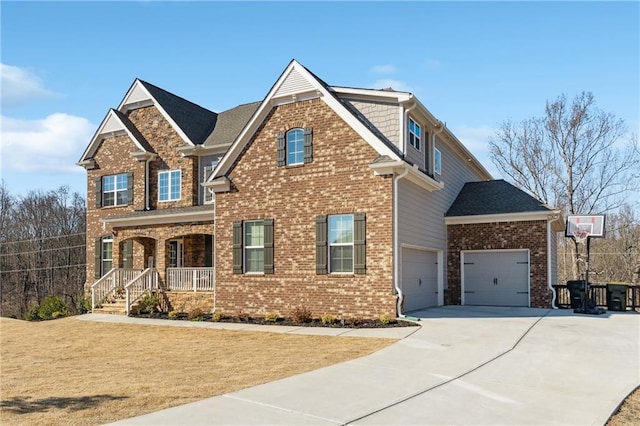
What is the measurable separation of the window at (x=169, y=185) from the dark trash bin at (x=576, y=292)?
52.3 ft

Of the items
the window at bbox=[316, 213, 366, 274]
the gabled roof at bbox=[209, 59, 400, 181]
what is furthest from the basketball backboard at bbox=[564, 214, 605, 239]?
the window at bbox=[316, 213, 366, 274]


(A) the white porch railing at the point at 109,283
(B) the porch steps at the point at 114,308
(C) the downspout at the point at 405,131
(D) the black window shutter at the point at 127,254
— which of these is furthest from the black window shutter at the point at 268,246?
(D) the black window shutter at the point at 127,254

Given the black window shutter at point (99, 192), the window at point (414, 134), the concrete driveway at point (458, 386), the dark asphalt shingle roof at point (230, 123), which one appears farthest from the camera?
the black window shutter at point (99, 192)

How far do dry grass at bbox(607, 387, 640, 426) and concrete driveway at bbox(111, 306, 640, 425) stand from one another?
11cm

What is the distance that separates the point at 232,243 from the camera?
58.2ft

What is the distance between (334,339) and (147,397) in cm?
608

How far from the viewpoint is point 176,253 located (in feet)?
75.1

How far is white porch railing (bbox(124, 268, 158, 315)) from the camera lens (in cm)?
1948

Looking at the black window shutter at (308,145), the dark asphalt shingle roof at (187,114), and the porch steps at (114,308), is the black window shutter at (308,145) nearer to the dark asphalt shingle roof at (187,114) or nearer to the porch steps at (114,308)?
the dark asphalt shingle roof at (187,114)

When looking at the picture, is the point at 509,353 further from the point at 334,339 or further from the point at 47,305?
the point at 47,305

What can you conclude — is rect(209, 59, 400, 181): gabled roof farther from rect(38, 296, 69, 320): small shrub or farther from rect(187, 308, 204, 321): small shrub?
rect(38, 296, 69, 320): small shrub

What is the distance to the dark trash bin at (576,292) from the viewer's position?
58.4 ft

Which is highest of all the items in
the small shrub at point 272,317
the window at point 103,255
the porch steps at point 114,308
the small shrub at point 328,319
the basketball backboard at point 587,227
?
the basketball backboard at point 587,227

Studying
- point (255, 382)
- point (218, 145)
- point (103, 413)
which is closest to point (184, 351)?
point (255, 382)
